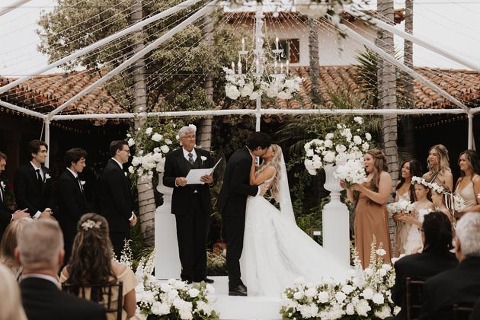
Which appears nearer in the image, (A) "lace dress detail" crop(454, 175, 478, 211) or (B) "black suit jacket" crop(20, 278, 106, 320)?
(B) "black suit jacket" crop(20, 278, 106, 320)

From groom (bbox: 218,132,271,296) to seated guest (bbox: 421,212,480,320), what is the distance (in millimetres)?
4181

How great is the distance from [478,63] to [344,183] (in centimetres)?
181

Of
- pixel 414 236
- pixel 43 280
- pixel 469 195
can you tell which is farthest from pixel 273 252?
pixel 43 280

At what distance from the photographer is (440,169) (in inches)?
336

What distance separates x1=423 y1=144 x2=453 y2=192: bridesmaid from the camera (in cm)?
846

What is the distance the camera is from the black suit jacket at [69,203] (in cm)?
826

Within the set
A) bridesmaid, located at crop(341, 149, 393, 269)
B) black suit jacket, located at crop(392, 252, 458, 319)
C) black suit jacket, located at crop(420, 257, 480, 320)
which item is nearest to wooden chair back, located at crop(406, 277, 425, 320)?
black suit jacket, located at crop(392, 252, 458, 319)

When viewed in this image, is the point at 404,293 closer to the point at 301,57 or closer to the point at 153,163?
the point at 153,163

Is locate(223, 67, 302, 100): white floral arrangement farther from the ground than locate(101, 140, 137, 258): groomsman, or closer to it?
farther from the ground

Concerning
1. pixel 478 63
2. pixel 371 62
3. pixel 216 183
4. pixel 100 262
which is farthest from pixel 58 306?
pixel 371 62

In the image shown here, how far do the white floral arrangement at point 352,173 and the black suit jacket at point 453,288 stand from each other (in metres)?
4.42

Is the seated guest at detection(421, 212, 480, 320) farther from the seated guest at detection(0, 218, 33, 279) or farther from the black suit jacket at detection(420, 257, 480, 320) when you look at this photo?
the seated guest at detection(0, 218, 33, 279)

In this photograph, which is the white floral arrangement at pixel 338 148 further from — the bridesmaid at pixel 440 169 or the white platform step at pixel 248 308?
the white platform step at pixel 248 308

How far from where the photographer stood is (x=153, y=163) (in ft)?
29.0
